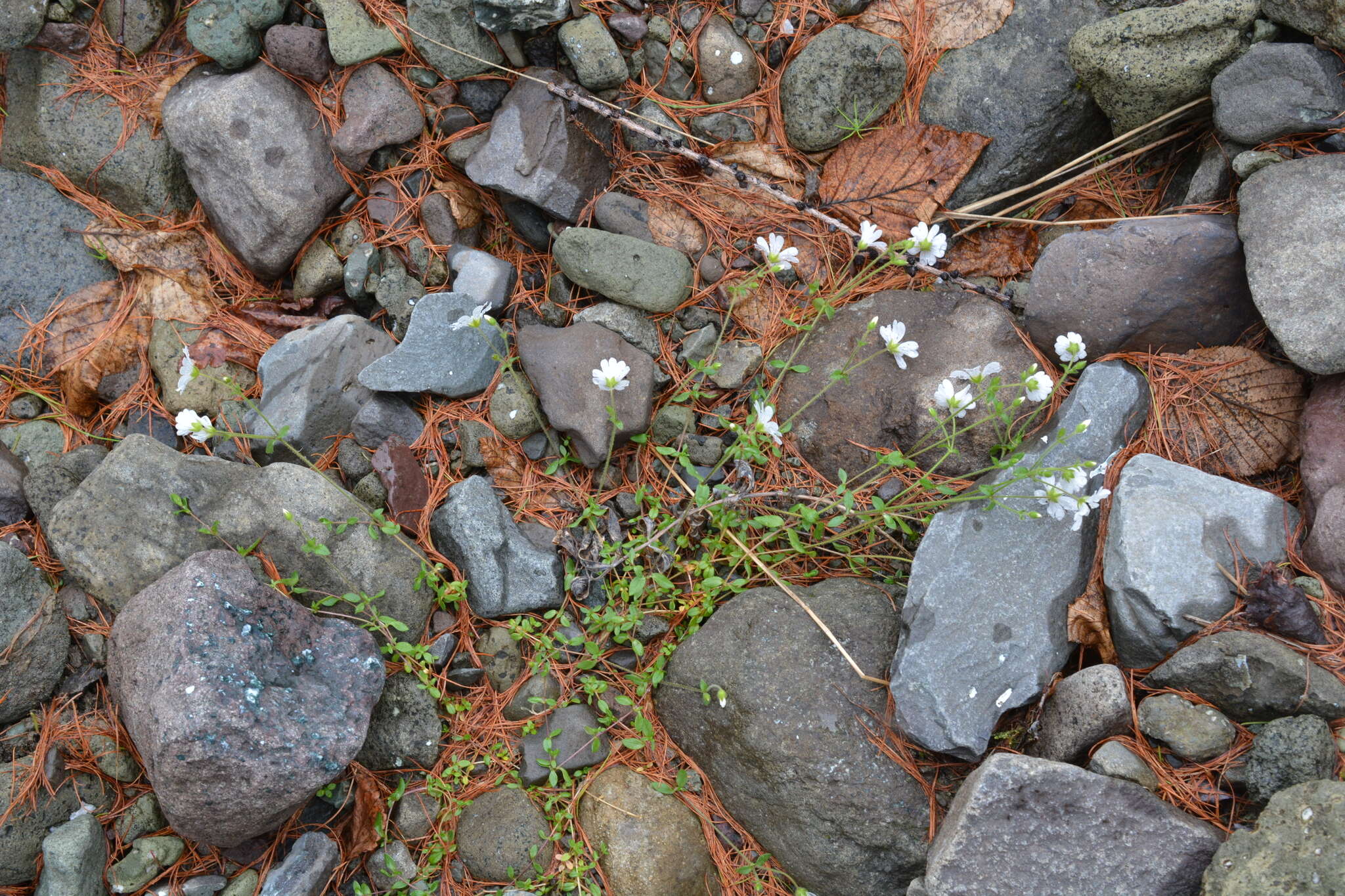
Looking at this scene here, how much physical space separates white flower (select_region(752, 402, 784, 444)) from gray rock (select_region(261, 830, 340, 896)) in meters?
2.04

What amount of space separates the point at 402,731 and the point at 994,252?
113 inches

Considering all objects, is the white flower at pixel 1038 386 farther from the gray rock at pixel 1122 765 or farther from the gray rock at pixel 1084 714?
the gray rock at pixel 1122 765

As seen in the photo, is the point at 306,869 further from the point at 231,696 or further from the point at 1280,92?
the point at 1280,92

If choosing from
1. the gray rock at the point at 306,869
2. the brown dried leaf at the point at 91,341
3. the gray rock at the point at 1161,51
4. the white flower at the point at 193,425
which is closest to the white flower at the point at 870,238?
the gray rock at the point at 1161,51

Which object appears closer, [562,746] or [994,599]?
[994,599]

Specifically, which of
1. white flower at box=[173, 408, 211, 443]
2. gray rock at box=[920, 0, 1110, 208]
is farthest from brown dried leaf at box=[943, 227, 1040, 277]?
white flower at box=[173, 408, 211, 443]

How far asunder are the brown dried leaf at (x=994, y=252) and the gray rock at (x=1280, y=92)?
751 mm

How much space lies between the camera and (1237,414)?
2.96 m

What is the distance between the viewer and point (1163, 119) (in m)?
3.21

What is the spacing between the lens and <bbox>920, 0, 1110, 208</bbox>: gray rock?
10.9 ft

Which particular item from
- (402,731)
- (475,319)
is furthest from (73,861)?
(475,319)

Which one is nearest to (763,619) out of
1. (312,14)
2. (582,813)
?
(582,813)

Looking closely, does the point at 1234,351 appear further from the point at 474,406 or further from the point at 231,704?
the point at 231,704

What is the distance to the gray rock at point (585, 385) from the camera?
10.5 feet
